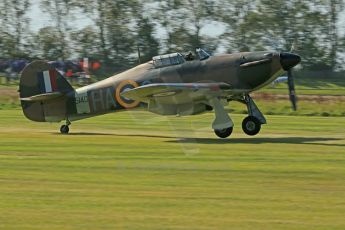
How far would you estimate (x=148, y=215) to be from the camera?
10359mm

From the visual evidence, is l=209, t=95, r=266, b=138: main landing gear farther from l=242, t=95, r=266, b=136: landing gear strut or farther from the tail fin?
the tail fin

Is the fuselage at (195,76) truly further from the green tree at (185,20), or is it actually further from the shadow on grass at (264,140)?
the green tree at (185,20)

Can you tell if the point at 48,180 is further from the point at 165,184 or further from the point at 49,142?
the point at 49,142

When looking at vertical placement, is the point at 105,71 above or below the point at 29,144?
below

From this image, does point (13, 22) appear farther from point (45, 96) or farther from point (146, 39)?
point (45, 96)

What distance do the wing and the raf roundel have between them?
0.80 metres

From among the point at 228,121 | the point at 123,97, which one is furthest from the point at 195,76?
the point at 123,97

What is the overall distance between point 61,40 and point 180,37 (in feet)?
43.3

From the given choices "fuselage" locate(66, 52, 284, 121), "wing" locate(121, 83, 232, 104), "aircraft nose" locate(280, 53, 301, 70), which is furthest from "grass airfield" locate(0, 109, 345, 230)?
"aircraft nose" locate(280, 53, 301, 70)

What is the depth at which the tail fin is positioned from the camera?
24188 millimetres

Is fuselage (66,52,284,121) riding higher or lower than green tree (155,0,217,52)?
higher

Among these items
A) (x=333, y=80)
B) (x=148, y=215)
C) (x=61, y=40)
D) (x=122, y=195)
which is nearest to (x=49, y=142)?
(x=122, y=195)

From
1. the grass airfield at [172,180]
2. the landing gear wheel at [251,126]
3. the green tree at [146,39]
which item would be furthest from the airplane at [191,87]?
the green tree at [146,39]

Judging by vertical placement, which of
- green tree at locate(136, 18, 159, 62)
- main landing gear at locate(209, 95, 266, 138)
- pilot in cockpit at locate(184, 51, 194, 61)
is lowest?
green tree at locate(136, 18, 159, 62)
